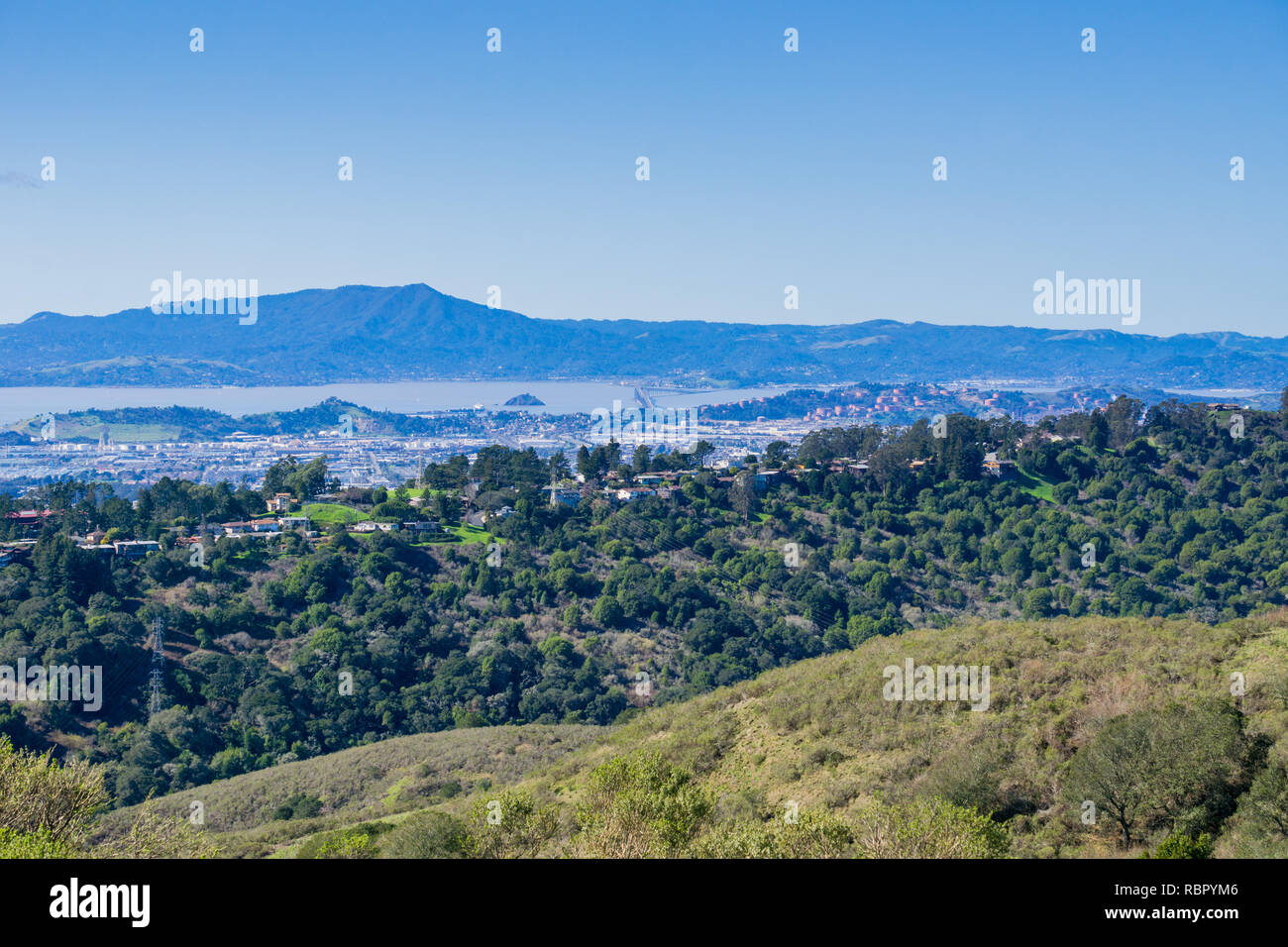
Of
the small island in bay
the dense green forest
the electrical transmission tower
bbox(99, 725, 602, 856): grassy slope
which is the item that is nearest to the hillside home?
the dense green forest

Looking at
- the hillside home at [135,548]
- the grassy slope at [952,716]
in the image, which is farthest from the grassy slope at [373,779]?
the hillside home at [135,548]

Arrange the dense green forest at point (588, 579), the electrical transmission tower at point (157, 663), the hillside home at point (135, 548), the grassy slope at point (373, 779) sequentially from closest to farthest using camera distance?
the grassy slope at point (373, 779) → the electrical transmission tower at point (157, 663) → the dense green forest at point (588, 579) → the hillside home at point (135, 548)

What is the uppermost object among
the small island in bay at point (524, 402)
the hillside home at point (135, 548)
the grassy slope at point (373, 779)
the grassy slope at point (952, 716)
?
the small island in bay at point (524, 402)

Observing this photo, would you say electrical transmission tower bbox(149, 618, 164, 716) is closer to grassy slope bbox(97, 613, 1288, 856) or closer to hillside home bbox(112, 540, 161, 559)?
hillside home bbox(112, 540, 161, 559)

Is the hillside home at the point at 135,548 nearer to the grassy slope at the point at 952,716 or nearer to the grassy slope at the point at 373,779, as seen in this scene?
the grassy slope at the point at 373,779

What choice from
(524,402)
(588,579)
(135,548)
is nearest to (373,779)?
(588,579)

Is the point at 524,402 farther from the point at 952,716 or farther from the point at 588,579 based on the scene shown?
the point at 952,716
